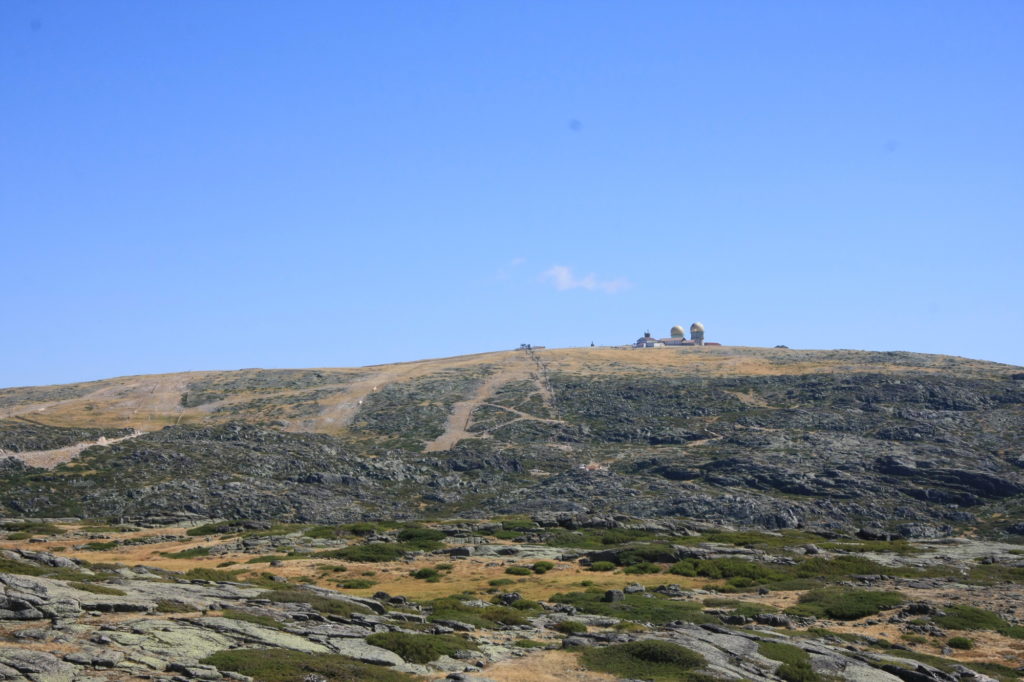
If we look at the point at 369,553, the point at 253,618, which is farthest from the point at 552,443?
the point at 253,618

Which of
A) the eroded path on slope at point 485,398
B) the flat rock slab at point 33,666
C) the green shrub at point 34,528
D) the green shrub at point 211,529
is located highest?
the eroded path on slope at point 485,398

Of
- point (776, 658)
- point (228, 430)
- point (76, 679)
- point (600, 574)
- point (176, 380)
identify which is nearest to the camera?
point (76, 679)

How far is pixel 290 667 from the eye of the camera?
77.6ft

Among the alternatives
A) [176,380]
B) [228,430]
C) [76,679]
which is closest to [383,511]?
[228,430]

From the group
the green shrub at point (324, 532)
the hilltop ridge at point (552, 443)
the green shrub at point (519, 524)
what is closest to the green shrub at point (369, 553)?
the green shrub at point (324, 532)

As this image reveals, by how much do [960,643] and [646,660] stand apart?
16.1 metres

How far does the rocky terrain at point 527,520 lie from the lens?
28844mm

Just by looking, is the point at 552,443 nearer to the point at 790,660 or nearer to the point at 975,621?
the point at 975,621

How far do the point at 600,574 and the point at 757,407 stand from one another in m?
70.5

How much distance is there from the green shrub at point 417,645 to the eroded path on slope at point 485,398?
78.5 metres

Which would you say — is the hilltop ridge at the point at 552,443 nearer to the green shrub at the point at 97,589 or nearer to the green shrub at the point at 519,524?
the green shrub at the point at 519,524

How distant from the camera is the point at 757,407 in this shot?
11806 cm

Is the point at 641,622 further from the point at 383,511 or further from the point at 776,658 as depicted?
the point at 383,511

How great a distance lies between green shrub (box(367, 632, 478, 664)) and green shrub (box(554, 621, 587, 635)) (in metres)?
5.81
